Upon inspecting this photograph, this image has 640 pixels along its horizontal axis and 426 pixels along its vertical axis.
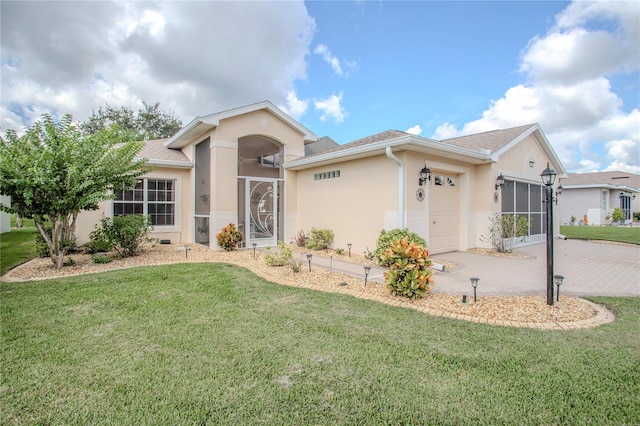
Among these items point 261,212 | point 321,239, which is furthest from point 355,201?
point 261,212

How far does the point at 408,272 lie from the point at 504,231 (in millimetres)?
6942

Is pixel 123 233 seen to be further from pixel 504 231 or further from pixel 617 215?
pixel 617 215

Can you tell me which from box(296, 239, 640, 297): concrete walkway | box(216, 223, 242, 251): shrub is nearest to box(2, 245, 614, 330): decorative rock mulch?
box(296, 239, 640, 297): concrete walkway

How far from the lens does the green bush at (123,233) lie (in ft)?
27.8

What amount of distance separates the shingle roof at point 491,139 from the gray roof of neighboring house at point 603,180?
16954 mm

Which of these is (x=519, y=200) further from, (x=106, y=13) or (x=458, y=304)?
(x=106, y=13)

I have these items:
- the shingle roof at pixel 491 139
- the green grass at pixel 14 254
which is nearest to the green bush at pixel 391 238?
the shingle roof at pixel 491 139

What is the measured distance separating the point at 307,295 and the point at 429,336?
2.26 m

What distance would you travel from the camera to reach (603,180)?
26.4 m

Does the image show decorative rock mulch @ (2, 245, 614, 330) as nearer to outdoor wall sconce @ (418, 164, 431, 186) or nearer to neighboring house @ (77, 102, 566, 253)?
neighboring house @ (77, 102, 566, 253)

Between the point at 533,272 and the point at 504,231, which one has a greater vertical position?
the point at 504,231

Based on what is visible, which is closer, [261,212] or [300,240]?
[300,240]

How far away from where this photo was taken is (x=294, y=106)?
1891cm

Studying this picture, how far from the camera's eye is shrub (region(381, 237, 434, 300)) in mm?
5129
